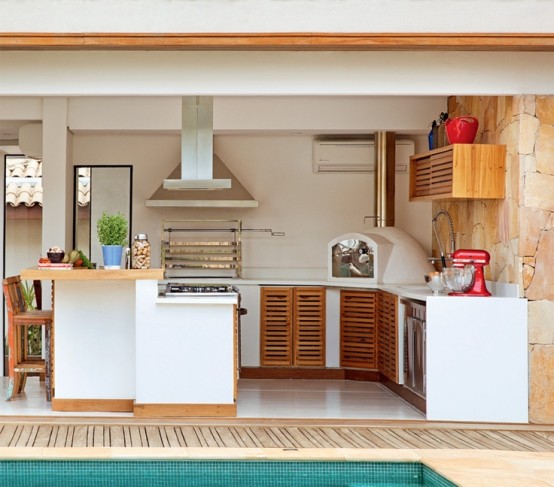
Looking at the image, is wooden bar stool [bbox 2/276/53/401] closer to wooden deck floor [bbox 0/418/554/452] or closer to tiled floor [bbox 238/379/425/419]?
wooden deck floor [bbox 0/418/554/452]

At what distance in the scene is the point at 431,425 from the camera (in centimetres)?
703

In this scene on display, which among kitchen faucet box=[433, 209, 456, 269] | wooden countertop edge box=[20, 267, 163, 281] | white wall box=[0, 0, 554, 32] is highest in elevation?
white wall box=[0, 0, 554, 32]

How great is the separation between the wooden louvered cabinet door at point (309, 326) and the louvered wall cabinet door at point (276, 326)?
0.07 meters

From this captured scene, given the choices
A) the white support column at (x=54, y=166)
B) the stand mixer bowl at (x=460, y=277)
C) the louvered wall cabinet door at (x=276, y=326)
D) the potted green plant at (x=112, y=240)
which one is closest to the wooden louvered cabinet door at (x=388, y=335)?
the louvered wall cabinet door at (x=276, y=326)

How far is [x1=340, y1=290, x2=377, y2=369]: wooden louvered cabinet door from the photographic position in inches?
368

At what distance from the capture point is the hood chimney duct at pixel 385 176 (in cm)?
1006

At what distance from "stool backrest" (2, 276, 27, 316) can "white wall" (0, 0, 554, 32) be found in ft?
7.08

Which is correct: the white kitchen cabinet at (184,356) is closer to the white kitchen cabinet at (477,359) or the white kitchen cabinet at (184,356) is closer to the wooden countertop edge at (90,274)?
the wooden countertop edge at (90,274)

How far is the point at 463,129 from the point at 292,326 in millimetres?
2938

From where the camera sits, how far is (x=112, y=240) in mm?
7359

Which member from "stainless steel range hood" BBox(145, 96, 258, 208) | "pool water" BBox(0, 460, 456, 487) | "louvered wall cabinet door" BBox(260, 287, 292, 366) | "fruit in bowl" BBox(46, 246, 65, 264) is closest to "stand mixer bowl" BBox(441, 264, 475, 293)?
"stainless steel range hood" BBox(145, 96, 258, 208)

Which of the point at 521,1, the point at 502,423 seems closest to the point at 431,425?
the point at 502,423

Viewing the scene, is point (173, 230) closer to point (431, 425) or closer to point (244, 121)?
point (244, 121)

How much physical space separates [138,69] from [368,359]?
3780 millimetres
